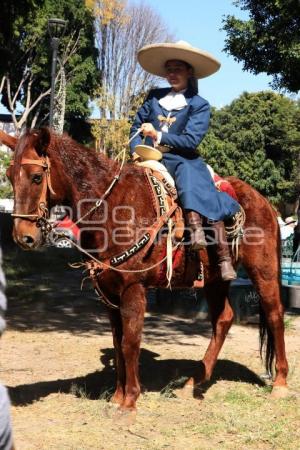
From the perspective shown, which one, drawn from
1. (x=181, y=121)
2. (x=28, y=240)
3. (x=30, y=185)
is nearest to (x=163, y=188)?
(x=181, y=121)

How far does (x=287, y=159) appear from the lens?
45875 mm

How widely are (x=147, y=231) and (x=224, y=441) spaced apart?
178 cm

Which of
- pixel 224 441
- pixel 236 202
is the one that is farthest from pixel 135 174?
pixel 224 441

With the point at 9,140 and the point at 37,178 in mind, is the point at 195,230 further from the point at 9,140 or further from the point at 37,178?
the point at 9,140

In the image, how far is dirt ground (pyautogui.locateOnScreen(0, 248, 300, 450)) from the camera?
15.0 feet

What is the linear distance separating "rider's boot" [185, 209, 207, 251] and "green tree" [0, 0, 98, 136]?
26.2 meters

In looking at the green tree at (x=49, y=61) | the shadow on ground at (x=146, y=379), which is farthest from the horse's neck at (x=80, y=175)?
the green tree at (x=49, y=61)

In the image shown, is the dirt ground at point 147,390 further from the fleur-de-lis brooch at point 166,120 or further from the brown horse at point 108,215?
the fleur-de-lis brooch at point 166,120

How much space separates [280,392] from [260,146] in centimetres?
3993

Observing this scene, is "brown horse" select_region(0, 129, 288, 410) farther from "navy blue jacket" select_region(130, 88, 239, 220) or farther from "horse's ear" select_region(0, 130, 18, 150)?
"navy blue jacket" select_region(130, 88, 239, 220)

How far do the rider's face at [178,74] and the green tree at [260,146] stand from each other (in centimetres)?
3834

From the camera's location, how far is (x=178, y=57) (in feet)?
17.5

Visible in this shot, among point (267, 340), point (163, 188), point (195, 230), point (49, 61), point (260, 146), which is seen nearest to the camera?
point (195, 230)

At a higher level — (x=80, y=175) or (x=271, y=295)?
(x=80, y=175)
